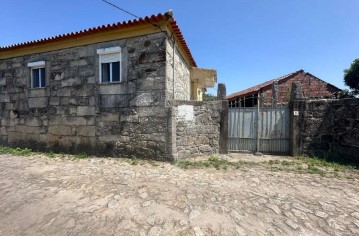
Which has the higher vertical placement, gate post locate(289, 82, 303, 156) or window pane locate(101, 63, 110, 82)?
window pane locate(101, 63, 110, 82)

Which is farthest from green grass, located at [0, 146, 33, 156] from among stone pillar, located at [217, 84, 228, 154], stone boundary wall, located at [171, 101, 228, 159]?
stone pillar, located at [217, 84, 228, 154]

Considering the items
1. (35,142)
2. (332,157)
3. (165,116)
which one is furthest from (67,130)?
(332,157)

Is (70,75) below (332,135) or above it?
above

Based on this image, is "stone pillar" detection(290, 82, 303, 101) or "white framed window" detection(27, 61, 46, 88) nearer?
"stone pillar" detection(290, 82, 303, 101)

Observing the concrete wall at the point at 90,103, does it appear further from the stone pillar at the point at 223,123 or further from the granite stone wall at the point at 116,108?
the stone pillar at the point at 223,123

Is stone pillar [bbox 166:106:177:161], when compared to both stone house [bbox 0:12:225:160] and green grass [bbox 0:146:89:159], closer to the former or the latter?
stone house [bbox 0:12:225:160]

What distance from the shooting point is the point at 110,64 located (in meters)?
6.33

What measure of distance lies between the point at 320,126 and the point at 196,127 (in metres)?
3.91

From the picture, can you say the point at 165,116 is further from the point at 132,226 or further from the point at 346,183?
the point at 346,183

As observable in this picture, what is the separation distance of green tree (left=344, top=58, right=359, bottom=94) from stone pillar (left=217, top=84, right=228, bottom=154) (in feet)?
61.0

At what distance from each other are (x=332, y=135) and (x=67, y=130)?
8.60 meters

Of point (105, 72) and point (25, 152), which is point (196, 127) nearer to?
point (105, 72)

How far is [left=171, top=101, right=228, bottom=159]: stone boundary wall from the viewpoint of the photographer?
5992mm

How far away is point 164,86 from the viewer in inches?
225
